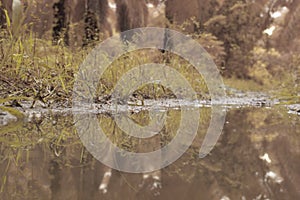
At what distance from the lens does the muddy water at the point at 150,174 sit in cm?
67

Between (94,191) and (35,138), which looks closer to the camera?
(94,191)

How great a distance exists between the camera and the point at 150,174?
815 mm

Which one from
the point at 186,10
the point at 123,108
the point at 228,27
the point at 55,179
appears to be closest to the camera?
the point at 55,179

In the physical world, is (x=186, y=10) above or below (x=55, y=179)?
above

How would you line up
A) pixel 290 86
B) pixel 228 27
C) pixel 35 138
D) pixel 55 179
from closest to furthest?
pixel 55 179 → pixel 35 138 → pixel 290 86 → pixel 228 27

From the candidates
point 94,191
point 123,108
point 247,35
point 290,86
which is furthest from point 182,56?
point 94,191

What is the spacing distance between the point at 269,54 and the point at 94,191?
7729 mm

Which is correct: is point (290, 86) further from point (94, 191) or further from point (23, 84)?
point (94, 191)

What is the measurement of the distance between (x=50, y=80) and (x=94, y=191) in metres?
1.74

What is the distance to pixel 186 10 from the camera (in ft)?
24.8

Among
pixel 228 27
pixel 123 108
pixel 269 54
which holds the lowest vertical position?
pixel 123 108

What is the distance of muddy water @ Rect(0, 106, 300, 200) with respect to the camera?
0.67 meters

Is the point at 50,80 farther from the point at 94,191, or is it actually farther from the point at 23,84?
the point at 94,191

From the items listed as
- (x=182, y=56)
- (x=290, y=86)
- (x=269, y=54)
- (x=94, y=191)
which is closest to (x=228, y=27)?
(x=269, y=54)
